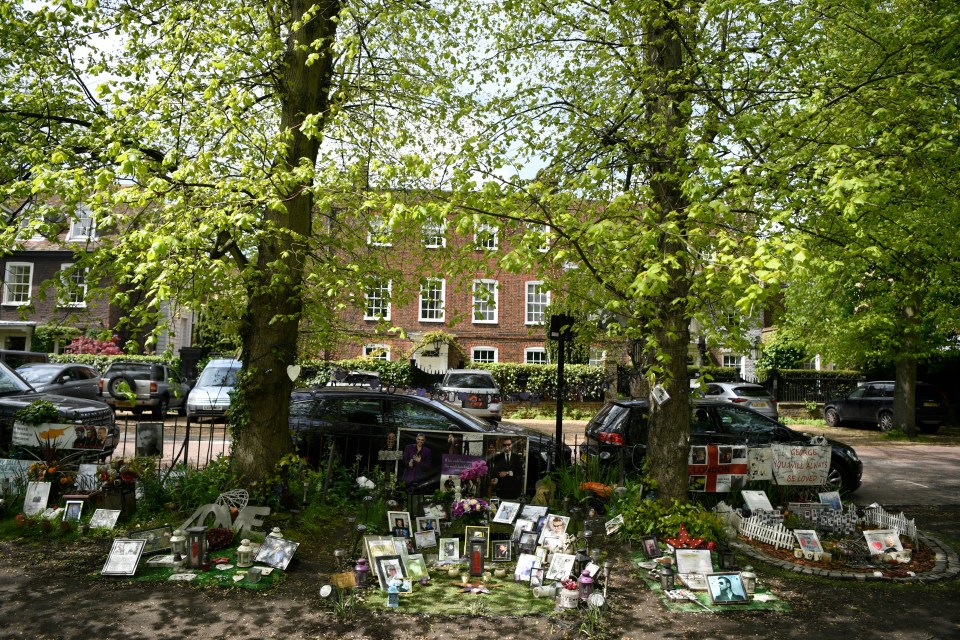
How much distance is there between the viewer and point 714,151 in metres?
6.91

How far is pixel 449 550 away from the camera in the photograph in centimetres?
647

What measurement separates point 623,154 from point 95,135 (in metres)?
6.02

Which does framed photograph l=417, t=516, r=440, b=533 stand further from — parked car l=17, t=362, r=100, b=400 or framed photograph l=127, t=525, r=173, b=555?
parked car l=17, t=362, r=100, b=400

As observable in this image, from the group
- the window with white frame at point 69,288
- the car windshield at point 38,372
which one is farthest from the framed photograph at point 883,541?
the car windshield at point 38,372

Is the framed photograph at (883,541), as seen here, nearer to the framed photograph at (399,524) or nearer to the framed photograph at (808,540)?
the framed photograph at (808,540)

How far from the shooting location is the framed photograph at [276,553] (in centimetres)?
612

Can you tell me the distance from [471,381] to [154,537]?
50.7 ft

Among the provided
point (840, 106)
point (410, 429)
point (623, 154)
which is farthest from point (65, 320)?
point (840, 106)

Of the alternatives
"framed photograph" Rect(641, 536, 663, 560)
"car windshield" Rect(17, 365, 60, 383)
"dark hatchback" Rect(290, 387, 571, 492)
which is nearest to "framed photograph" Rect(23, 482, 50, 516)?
"dark hatchback" Rect(290, 387, 571, 492)

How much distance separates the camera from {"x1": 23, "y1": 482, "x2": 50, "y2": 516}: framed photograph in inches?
287

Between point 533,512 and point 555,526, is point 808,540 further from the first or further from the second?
point 533,512

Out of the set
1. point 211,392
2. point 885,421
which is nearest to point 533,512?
point 211,392

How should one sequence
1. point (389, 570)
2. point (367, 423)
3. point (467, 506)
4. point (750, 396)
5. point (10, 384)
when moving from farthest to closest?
point (750, 396) < point (10, 384) < point (367, 423) < point (467, 506) < point (389, 570)

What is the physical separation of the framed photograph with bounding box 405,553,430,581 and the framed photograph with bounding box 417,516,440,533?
27.9 inches
